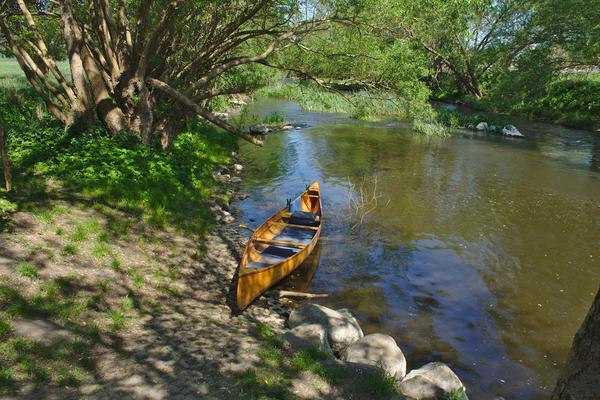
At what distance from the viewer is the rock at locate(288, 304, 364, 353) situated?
7.42 metres

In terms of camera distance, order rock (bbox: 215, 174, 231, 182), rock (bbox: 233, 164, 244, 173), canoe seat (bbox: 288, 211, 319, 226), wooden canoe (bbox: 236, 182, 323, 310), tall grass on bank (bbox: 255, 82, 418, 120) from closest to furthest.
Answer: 1. wooden canoe (bbox: 236, 182, 323, 310)
2. canoe seat (bbox: 288, 211, 319, 226)
3. tall grass on bank (bbox: 255, 82, 418, 120)
4. rock (bbox: 215, 174, 231, 182)
5. rock (bbox: 233, 164, 244, 173)

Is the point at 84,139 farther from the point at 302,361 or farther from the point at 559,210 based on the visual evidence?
the point at 559,210

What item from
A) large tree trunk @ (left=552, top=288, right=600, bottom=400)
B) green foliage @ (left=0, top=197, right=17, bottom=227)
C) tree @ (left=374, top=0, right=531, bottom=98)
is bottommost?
green foliage @ (left=0, top=197, right=17, bottom=227)

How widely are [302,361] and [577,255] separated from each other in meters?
9.61

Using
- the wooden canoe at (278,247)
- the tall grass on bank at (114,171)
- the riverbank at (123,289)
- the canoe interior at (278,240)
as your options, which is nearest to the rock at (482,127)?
the wooden canoe at (278,247)

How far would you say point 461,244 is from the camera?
12.6 m

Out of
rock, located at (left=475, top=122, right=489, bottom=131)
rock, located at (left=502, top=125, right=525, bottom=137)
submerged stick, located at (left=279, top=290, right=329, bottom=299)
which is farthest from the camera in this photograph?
rock, located at (left=475, top=122, right=489, bottom=131)

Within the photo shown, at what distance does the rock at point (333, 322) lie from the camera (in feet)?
24.3

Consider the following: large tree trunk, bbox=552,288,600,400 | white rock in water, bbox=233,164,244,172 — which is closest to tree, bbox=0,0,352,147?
white rock in water, bbox=233,164,244,172

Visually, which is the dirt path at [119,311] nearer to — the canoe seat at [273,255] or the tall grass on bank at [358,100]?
the canoe seat at [273,255]

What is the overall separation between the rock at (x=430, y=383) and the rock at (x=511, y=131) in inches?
1025

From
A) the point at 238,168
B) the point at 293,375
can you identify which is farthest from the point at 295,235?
the point at 238,168

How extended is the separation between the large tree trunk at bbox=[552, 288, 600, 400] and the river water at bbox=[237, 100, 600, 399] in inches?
165

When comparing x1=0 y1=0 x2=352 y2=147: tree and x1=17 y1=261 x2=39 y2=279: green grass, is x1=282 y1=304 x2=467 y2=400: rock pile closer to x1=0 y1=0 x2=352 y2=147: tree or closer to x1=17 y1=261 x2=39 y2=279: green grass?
x1=17 y1=261 x2=39 y2=279: green grass
